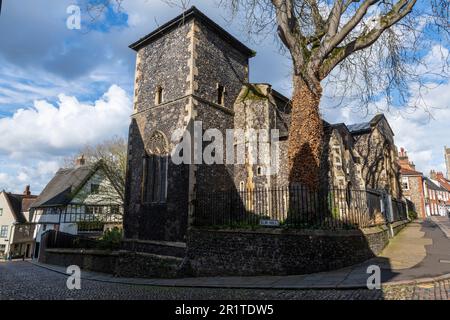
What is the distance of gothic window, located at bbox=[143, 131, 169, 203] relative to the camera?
14.6 metres

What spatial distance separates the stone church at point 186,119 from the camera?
45.6 ft

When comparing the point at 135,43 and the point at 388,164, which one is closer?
the point at 135,43

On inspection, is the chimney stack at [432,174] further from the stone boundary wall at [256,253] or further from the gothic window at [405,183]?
the stone boundary wall at [256,253]

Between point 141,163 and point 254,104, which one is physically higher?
point 254,104

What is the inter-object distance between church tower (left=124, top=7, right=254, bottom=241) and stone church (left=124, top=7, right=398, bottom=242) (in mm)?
44

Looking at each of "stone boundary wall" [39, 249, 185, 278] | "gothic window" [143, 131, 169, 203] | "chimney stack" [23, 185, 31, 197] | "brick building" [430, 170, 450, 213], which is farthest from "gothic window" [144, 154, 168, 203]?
"brick building" [430, 170, 450, 213]

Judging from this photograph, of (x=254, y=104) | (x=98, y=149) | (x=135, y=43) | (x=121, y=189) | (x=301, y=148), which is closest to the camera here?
(x=301, y=148)

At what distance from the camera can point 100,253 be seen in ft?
53.5

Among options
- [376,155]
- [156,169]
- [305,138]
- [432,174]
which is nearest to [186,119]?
[156,169]

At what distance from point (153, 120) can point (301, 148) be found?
26.6 feet

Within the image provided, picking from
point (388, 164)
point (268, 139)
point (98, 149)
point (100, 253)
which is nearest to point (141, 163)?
point (100, 253)

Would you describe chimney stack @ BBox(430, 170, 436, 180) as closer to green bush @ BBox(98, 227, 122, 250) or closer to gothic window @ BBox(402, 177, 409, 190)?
gothic window @ BBox(402, 177, 409, 190)

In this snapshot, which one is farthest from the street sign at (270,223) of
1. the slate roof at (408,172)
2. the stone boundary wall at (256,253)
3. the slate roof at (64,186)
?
the slate roof at (408,172)
